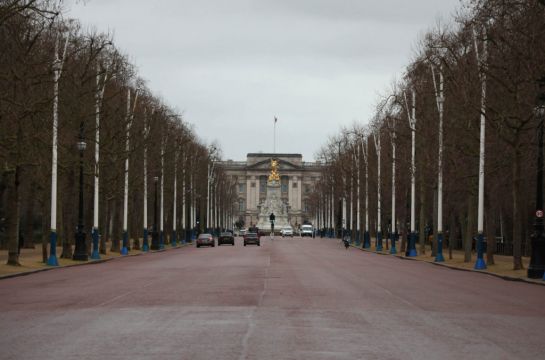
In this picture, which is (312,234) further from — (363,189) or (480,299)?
(480,299)

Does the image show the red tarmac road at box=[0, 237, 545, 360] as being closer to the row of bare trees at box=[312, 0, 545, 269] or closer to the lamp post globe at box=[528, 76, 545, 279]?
the lamp post globe at box=[528, 76, 545, 279]

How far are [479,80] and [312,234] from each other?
391 ft

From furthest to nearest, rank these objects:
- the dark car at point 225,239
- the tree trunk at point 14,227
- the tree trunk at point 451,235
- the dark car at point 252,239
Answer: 1. the dark car at point 225,239
2. the dark car at point 252,239
3. the tree trunk at point 451,235
4. the tree trunk at point 14,227

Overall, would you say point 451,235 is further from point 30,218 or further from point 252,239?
point 252,239

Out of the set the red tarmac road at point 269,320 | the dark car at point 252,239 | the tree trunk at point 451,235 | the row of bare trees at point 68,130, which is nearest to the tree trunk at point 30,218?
the row of bare trees at point 68,130

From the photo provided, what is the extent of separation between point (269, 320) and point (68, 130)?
3636cm

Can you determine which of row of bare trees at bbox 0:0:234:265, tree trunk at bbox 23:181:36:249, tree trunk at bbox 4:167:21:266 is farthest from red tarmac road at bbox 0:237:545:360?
tree trunk at bbox 23:181:36:249

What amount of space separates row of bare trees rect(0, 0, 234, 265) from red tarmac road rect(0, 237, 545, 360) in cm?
975

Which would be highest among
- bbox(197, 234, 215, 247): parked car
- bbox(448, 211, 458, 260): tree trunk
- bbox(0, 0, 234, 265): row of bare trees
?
bbox(0, 0, 234, 265): row of bare trees

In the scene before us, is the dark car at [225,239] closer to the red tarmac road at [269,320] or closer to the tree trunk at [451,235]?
the tree trunk at [451,235]

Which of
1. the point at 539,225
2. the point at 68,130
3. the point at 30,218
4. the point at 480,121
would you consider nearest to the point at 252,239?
the point at 30,218

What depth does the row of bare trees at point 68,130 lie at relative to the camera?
122ft

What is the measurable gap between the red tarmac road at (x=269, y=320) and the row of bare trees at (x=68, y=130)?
9.75 meters

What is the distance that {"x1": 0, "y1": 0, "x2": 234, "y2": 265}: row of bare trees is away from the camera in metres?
37.2
